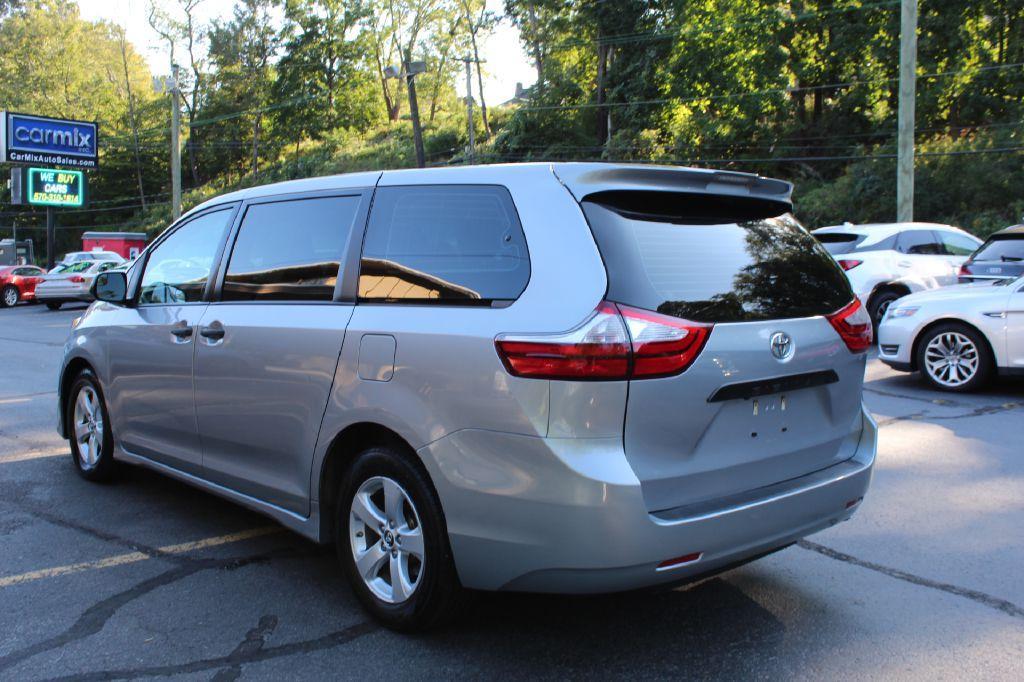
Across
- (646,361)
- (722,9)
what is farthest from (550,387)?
(722,9)

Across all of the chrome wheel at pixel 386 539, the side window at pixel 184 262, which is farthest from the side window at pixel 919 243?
the chrome wheel at pixel 386 539

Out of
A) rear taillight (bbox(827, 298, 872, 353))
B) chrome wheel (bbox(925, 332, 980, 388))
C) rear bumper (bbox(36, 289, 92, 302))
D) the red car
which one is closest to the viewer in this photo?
rear taillight (bbox(827, 298, 872, 353))

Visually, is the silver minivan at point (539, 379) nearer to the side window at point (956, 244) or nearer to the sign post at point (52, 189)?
the side window at point (956, 244)

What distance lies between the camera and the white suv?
41.3 feet

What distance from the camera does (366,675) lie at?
3.12 metres

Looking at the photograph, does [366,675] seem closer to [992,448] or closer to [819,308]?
[819,308]

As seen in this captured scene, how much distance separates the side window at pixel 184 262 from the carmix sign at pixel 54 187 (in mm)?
38760

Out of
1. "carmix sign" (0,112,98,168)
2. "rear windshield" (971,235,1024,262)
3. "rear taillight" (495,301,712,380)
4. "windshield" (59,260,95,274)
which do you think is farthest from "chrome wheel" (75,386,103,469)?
"carmix sign" (0,112,98,168)

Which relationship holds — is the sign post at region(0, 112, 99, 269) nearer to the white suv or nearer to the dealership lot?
the white suv

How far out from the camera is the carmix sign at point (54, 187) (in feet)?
127

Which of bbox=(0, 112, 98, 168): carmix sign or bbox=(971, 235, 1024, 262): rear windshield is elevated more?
bbox=(0, 112, 98, 168): carmix sign

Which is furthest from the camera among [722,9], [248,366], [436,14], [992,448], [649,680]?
[436,14]

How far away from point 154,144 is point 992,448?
258 ft

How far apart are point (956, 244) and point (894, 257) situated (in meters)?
1.46
